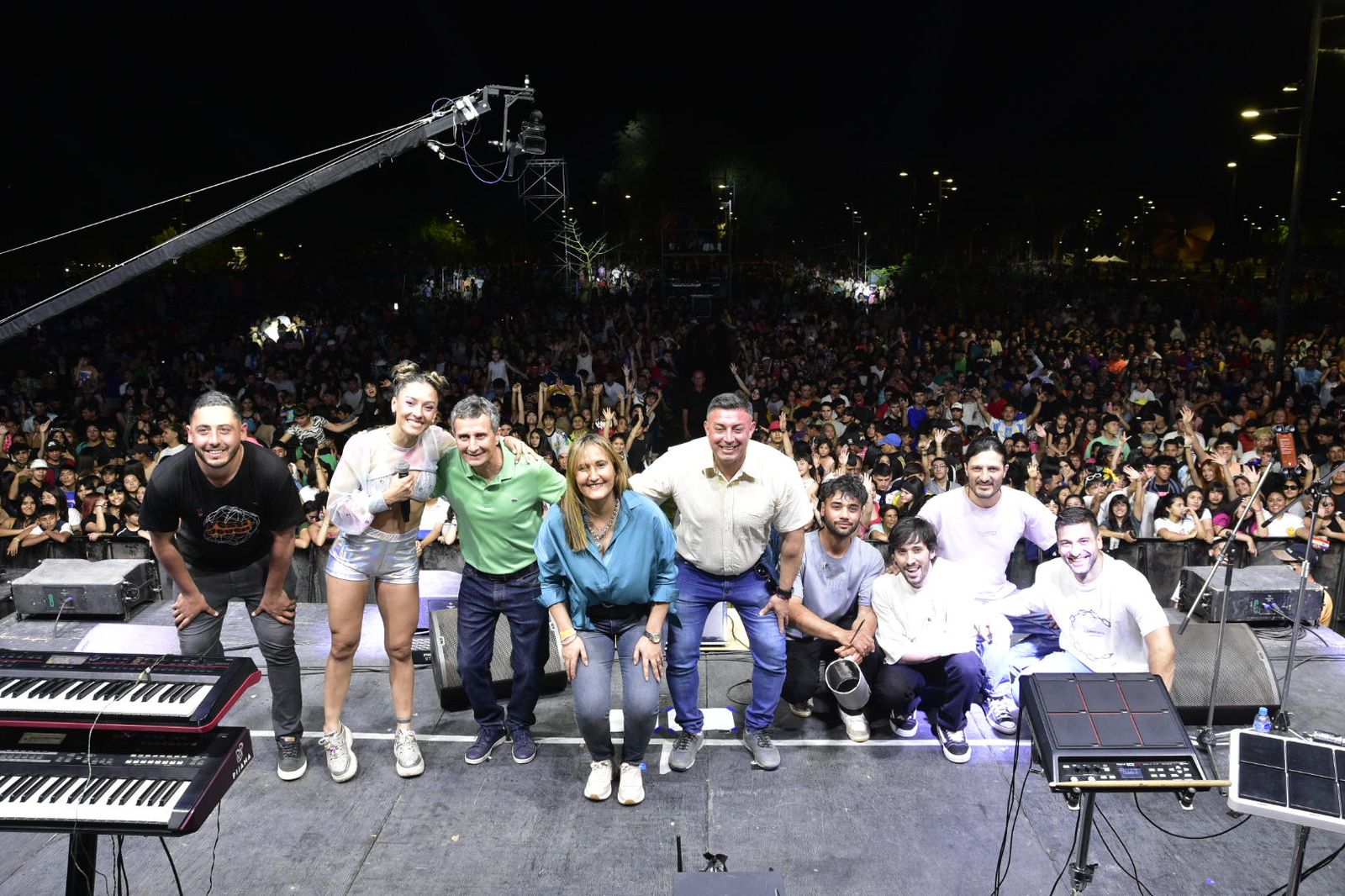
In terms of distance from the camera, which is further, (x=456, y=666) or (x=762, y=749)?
(x=456, y=666)

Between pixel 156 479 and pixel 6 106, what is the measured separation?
23.4m

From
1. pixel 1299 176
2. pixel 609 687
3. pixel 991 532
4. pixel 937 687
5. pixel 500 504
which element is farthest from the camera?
pixel 1299 176

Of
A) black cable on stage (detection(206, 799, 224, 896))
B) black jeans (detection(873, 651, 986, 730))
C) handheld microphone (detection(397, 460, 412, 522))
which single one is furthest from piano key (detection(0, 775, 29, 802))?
black jeans (detection(873, 651, 986, 730))

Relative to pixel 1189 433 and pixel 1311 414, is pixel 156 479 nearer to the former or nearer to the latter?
pixel 1189 433

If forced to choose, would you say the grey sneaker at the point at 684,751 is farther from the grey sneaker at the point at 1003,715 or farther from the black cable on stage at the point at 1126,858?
the black cable on stage at the point at 1126,858

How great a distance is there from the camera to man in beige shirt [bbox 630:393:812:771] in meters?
3.79

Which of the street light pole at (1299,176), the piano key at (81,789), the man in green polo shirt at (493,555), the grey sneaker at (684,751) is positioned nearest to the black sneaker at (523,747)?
the man in green polo shirt at (493,555)

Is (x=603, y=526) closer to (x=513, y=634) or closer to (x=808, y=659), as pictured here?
(x=513, y=634)

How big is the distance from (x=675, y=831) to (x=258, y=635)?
6.34 feet

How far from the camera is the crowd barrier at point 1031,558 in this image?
6.16 meters

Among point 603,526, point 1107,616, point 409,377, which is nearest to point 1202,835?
point 1107,616

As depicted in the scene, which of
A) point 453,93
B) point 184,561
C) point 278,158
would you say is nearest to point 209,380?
point 184,561

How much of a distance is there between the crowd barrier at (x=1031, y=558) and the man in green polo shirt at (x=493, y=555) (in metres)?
2.66

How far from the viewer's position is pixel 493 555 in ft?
12.3
